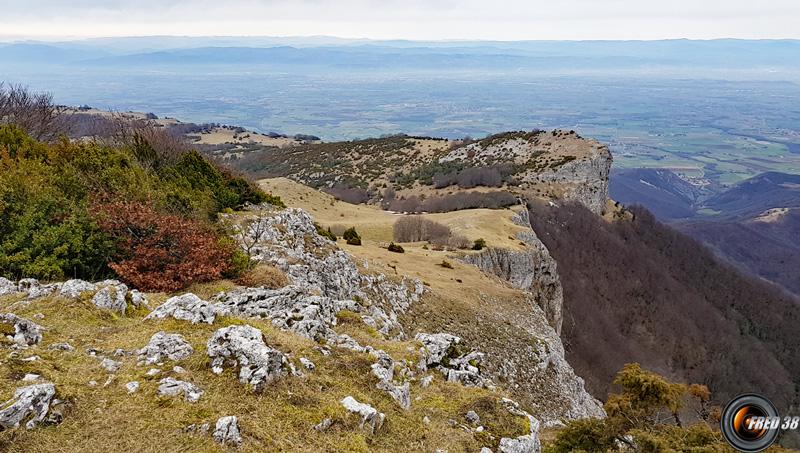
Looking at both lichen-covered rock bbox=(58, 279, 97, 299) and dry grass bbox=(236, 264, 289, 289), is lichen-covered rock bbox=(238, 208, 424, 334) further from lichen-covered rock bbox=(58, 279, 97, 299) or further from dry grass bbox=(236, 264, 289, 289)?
lichen-covered rock bbox=(58, 279, 97, 299)

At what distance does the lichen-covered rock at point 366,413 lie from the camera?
829 centimetres

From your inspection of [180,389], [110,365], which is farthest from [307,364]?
[110,365]

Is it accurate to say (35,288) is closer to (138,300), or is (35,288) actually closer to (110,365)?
(138,300)

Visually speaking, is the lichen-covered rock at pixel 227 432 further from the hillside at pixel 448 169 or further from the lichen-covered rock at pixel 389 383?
the hillside at pixel 448 169

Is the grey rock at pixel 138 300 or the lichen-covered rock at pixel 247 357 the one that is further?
the grey rock at pixel 138 300

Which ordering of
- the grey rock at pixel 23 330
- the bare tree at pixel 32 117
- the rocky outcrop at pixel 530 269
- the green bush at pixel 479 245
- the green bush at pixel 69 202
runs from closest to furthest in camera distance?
the grey rock at pixel 23 330 < the green bush at pixel 69 202 < the bare tree at pixel 32 117 < the rocky outcrop at pixel 530 269 < the green bush at pixel 479 245

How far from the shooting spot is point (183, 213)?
56.6 ft

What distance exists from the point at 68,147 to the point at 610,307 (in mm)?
58770

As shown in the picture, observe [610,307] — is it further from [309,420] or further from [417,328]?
[309,420]

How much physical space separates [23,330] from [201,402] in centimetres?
397

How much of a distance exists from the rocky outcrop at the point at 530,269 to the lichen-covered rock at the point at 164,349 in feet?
84.1

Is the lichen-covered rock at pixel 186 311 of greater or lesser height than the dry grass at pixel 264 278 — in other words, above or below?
above

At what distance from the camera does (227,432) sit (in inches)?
274

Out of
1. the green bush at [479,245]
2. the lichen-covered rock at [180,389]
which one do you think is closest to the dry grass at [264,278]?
the lichen-covered rock at [180,389]
